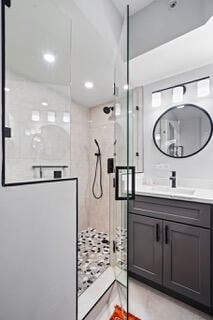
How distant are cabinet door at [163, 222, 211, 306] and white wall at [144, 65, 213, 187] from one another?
0.65 meters

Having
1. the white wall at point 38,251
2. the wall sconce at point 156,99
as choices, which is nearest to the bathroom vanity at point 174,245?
the white wall at point 38,251

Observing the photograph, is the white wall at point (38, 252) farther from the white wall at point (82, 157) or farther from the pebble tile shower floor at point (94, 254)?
the white wall at point (82, 157)

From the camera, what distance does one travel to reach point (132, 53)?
1672mm

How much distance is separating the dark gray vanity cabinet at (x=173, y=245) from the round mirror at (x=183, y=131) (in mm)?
748

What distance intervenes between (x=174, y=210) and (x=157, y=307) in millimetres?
820

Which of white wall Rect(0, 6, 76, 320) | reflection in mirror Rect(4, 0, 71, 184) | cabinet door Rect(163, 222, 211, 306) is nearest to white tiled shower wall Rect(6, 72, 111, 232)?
reflection in mirror Rect(4, 0, 71, 184)

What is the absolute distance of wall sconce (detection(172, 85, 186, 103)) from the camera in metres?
1.93

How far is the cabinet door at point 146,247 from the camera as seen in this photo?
1538 millimetres

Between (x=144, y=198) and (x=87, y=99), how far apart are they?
1.65 meters

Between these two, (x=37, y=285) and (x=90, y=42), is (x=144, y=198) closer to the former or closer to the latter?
(x=37, y=285)

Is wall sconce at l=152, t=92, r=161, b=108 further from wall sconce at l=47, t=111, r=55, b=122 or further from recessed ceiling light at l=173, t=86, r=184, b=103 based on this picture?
wall sconce at l=47, t=111, r=55, b=122

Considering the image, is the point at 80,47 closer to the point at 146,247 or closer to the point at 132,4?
the point at 132,4

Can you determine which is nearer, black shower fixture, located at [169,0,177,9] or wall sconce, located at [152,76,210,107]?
black shower fixture, located at [169,0,177,9]

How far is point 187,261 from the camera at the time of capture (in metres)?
1.39
